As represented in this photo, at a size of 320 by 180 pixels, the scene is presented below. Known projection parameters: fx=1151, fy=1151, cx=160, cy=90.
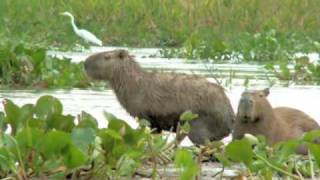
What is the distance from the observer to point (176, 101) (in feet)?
27.2

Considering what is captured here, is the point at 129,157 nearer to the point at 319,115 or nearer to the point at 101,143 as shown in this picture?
the point at 101,143

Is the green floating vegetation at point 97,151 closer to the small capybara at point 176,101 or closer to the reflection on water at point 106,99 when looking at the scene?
the small capybara at point 176,101

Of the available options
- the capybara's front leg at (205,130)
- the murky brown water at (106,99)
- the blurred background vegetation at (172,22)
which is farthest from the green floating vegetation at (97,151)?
the blurred background vegetation at (172,22)

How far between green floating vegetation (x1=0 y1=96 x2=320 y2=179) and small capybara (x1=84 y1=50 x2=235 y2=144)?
53.5 inches

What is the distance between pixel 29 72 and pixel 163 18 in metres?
13.8

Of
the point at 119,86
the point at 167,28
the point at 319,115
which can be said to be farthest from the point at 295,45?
the point at 119,86

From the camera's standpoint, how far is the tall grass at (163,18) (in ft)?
82.1

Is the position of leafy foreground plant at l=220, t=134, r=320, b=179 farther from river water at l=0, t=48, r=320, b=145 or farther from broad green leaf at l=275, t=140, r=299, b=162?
river water at l=0, t=48, r=320, b=145

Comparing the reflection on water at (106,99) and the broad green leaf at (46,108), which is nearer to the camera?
the broad green leaf at (46,108)

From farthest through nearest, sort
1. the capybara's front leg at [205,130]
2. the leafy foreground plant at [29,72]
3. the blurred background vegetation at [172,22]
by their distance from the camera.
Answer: the blurred background vegetation at [172,22], the leafy foreground plant at [29,72], the capybara's front leg at [205,130]

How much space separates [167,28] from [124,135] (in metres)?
19.5

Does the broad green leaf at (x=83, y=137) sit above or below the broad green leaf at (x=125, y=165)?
above

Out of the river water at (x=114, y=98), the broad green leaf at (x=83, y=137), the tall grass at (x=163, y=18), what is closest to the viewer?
the broad green leaf at (x=83, y=137)

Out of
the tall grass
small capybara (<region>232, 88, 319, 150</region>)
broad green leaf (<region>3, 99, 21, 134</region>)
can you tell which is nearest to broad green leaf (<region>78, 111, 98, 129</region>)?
broad green leaf (<region>3, 99, 21, 134</region>)
